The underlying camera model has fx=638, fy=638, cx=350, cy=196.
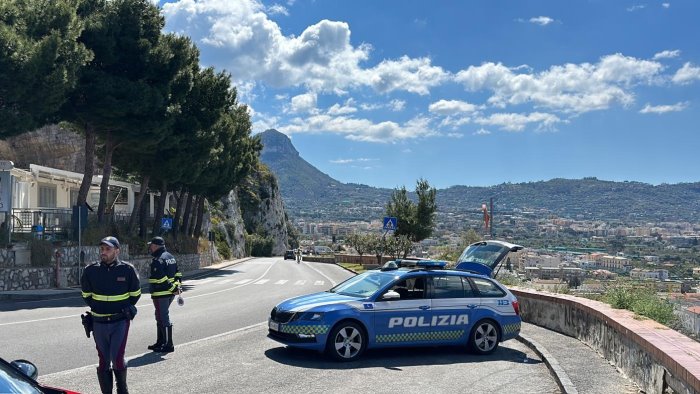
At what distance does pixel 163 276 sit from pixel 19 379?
665 cm

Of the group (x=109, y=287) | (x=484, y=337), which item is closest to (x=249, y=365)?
(x=109, y=287)

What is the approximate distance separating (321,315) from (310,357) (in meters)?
0.87

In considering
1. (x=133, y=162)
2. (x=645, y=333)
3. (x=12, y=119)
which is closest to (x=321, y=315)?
(x=645, y=333)

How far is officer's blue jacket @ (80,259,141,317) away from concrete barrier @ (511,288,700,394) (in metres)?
5.55

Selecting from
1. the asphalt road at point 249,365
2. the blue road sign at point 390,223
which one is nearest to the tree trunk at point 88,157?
the blue road sign at point 390,223

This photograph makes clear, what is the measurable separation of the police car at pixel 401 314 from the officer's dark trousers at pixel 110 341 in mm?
3677

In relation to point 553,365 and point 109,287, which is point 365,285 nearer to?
point 553,365

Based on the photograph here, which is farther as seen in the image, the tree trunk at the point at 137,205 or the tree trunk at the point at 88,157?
the tree trunk at the point at 137,205

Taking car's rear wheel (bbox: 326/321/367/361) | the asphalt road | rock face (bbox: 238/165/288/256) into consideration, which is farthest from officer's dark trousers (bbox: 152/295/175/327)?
rock face (bbox: 238/165/288/256)

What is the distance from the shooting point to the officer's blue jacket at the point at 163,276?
1046cm

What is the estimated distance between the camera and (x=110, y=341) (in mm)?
6637

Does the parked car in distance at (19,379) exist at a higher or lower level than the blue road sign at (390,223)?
lower

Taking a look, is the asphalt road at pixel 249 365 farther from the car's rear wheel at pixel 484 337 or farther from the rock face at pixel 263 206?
the rock face at pixel 263 206

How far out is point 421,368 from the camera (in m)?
9.80
